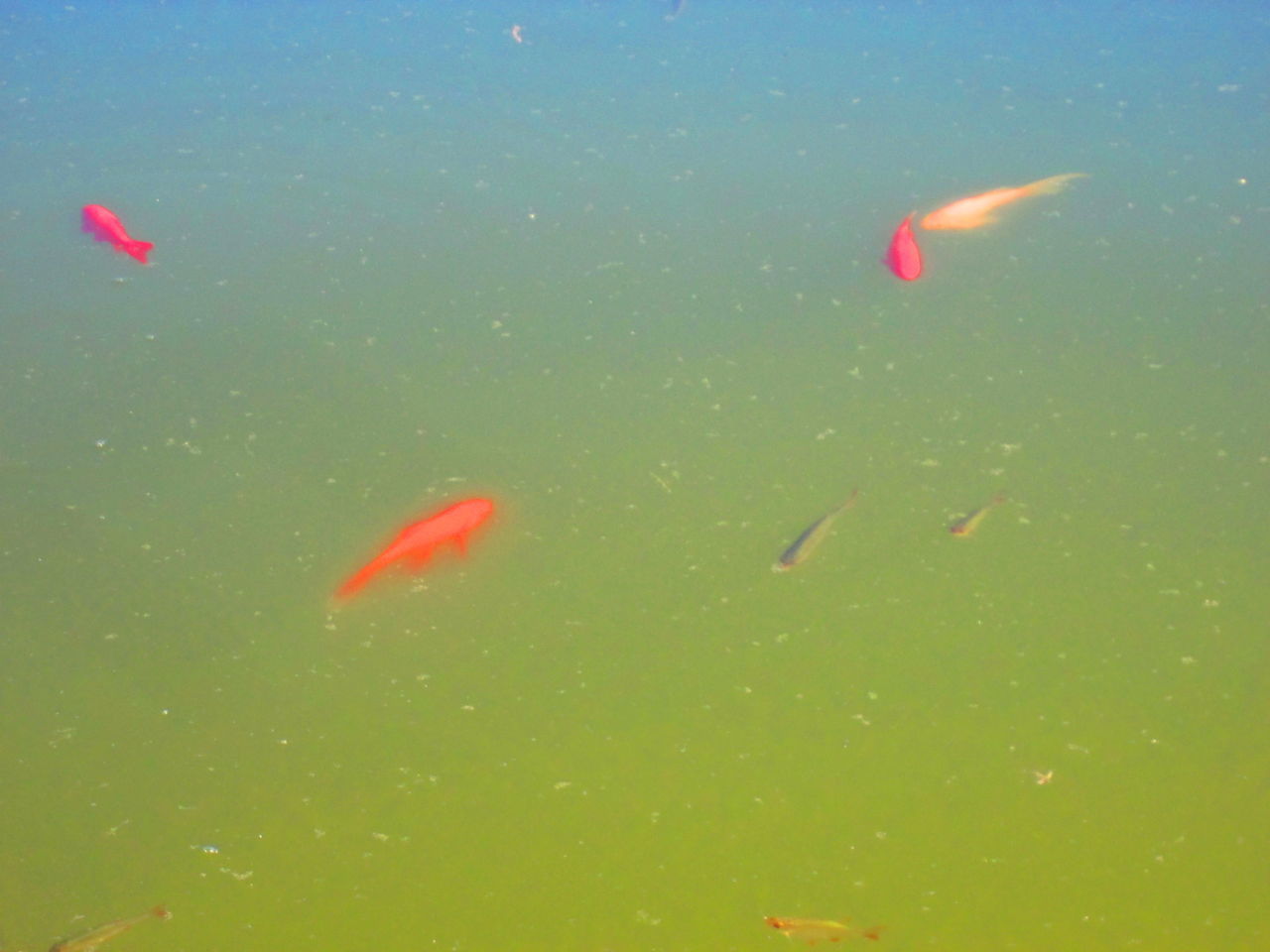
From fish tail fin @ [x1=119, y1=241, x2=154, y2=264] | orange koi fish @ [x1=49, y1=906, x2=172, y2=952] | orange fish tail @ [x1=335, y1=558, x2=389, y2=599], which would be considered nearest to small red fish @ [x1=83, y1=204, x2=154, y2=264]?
fish tail fin @ [x1=119, y1=241, x2=154, y2=264]

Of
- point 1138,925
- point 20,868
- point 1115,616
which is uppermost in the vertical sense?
point 20,868

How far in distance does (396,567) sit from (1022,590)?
3.40ft

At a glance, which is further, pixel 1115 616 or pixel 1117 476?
pixel 1117 476

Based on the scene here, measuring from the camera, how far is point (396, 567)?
1.76m

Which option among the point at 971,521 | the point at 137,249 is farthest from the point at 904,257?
the point at 137,249

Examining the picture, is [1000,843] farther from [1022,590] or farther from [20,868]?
[20,868]

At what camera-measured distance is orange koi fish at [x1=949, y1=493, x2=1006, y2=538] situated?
1.75 meters

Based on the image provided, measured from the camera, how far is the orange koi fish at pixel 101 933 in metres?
1.41

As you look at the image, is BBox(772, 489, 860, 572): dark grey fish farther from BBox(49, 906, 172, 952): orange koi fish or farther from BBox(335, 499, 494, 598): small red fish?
BBox(49, 906, 172, 952): orange koi fish

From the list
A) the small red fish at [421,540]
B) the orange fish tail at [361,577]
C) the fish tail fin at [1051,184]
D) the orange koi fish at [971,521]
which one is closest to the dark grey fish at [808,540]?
the orange koi fish at [971,521]

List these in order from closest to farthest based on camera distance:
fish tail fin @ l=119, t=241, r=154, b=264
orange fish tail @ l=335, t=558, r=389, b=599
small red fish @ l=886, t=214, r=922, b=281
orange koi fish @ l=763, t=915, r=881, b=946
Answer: orange koi fish @ l=763, t=915, r=881, b=946, orange fish tail @ l=335, t=558, r=389, b=599, small red fish @ l=886, t=214, r=922, b=281, fish tail fin @ l=119, t=241, r=154, b=264

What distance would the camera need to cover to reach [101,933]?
143 cm

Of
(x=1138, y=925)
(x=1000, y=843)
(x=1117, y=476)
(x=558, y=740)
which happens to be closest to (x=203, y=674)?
(x=558, y=740)

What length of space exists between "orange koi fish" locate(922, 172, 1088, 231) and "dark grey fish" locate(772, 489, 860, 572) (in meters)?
0.76
